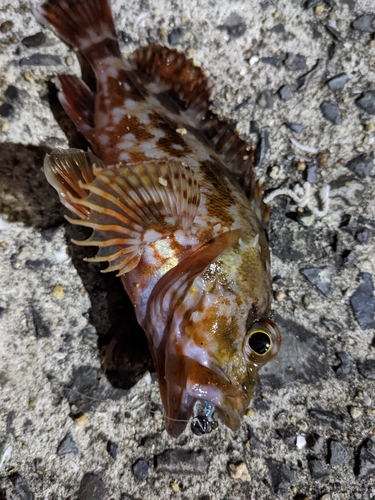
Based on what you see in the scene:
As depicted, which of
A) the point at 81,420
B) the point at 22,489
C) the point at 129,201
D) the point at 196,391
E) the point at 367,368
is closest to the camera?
the point at 196,391

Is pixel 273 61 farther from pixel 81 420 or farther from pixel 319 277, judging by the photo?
pixel 81 420

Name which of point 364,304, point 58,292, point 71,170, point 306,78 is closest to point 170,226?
point 71,170

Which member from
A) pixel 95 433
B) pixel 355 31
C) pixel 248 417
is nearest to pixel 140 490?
pixel 95 433

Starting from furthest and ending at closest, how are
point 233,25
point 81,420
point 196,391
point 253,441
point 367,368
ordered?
point 233,25
point 367,368
point 253,441
point 81,420
point 196,391

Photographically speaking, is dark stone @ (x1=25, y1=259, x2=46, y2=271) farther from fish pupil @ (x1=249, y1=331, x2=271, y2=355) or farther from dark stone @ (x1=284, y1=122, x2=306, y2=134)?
dark stone @ (x1=284, y1=122, x2=306, y2=134)

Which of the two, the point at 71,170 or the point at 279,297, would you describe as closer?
the point at 71,170

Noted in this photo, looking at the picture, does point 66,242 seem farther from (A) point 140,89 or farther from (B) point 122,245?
(A) point 140,89
